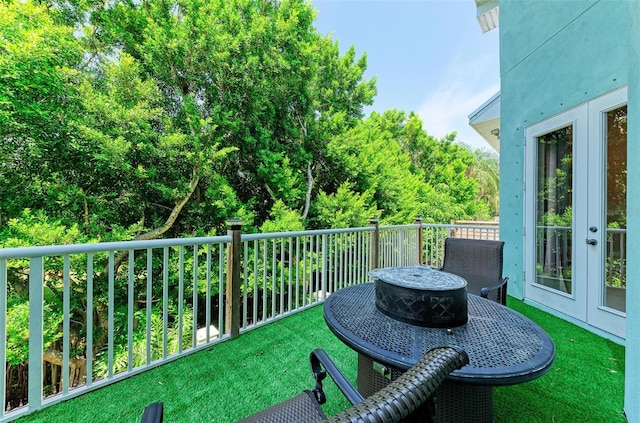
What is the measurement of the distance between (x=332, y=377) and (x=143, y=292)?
835 centimetres

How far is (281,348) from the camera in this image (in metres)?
2.47

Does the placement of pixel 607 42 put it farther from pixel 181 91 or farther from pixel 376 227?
pixel 181 91

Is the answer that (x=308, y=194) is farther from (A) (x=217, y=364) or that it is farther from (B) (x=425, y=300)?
(B) (x=425, y=300)

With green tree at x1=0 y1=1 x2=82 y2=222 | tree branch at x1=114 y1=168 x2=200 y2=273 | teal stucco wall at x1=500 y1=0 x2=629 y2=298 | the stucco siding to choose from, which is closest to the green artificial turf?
the stucco siding

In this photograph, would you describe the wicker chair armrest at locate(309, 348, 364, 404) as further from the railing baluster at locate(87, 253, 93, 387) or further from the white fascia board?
the white fascia board

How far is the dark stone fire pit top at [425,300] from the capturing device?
138 cm

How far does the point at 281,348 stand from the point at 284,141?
8.18 meters

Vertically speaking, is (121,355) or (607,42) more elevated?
(607,42)

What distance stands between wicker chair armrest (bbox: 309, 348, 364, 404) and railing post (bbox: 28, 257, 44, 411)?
5.59 ft

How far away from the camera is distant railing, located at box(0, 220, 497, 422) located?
167 centimetres

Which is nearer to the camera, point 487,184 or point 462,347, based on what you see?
point 462,347

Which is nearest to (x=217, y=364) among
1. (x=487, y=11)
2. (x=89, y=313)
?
(x=89, y=313)

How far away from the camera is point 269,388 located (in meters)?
1.91

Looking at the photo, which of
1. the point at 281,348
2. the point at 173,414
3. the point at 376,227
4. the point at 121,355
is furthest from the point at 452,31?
the point at 121,355
